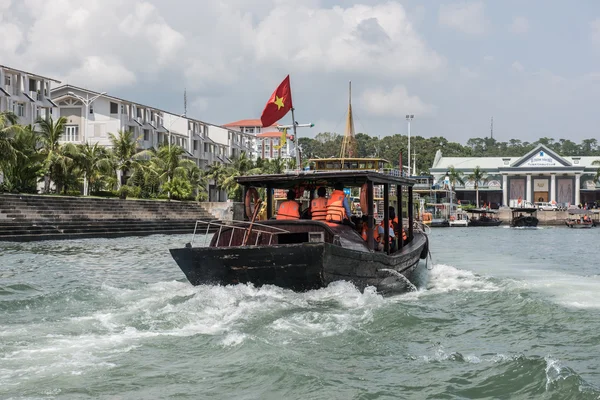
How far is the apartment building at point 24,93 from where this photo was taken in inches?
1885

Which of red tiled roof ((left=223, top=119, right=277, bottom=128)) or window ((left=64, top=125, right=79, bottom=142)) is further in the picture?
red tiled roof ((left=223, top=119, right=277, bottom=128))

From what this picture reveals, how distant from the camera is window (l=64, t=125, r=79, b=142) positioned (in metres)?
60.9

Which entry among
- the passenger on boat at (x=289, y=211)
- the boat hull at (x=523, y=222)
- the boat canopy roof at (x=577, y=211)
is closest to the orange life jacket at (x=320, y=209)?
the passenger on boat at (x=289, y=211)

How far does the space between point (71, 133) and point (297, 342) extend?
58.0m

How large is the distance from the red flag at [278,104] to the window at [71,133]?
50329 mm

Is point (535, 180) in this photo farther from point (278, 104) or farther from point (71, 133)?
point (278, 104)

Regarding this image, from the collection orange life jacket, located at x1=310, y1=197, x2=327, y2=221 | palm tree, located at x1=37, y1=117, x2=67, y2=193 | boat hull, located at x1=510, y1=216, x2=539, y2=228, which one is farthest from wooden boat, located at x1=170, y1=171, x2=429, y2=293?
boat hull, located at x1=510, y1=216, x2=539, y2=228

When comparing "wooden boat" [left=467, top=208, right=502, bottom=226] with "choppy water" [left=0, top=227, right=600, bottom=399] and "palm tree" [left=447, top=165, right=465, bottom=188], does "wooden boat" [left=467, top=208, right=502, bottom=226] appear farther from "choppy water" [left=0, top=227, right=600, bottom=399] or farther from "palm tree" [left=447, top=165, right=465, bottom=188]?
"choppy water" [left=0, top=227, right=600, bottom=399]

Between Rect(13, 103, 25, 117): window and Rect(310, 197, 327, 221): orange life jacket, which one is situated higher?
Rect(13, 103, 25, 117): window

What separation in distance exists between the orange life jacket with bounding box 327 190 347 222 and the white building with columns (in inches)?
2692

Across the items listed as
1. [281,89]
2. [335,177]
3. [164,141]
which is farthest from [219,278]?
[164,141]

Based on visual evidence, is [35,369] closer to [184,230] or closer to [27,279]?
[27,279]

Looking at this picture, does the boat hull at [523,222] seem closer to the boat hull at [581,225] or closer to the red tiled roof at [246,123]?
the boat hull at [581,225]

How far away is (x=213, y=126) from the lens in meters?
84.4
